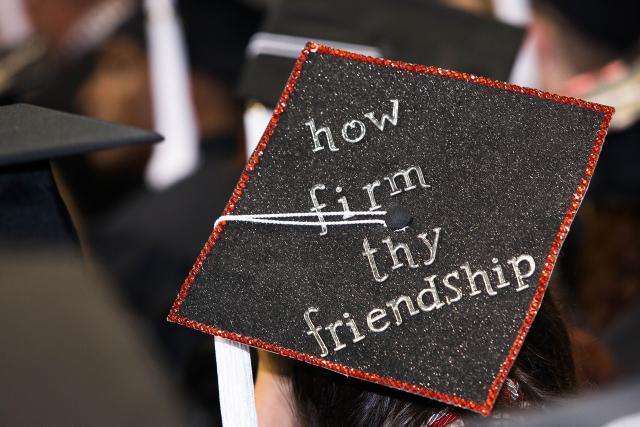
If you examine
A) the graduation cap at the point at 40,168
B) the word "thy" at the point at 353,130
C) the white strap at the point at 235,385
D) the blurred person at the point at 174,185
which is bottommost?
the blurred person at the point at 174,185

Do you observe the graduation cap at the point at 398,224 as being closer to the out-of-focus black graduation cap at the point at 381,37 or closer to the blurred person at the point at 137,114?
the out-of-focus black graduation cap at the point at 381,37

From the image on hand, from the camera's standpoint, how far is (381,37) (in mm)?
1919

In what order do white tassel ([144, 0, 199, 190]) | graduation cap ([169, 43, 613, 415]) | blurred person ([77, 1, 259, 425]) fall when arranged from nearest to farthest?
graduation cap ([169, 43, 613, 415]), blurred person ([77, 1, 259, 425]), white tassel ([144, 0, 199, 190])

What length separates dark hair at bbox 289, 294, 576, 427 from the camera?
94 centimetres

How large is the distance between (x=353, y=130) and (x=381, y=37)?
1.05 meters

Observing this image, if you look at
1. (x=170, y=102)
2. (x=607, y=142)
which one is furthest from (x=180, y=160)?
(x=607, y=142)

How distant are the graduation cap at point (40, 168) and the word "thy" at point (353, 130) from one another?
0.20 m

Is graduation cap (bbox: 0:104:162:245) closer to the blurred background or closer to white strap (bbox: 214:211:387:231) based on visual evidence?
the blurred background

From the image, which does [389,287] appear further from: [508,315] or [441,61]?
[441,61]

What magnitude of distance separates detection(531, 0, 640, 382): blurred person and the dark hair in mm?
870

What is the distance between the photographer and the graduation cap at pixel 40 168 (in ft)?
3.25

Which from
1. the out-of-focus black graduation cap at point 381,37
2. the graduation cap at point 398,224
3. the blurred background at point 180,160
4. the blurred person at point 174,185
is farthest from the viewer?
the blurred person at point 174,185

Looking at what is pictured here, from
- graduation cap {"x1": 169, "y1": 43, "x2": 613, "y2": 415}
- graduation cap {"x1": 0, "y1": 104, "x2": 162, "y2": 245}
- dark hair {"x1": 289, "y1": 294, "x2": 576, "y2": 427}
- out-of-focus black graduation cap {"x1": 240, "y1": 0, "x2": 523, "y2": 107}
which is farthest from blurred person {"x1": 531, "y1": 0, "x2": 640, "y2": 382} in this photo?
graduation cap {"x1": 0, "y1": 104, "x2": 162, "y2": 245}

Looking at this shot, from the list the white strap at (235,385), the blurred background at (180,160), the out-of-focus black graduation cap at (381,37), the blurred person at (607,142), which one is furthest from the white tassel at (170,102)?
the white strap at (235,385)
